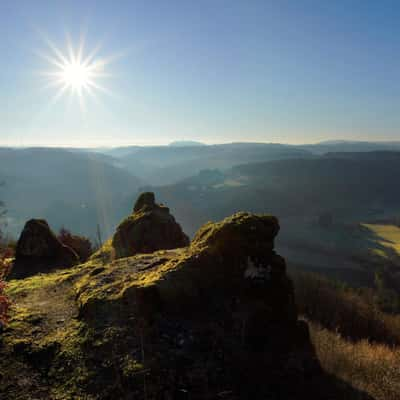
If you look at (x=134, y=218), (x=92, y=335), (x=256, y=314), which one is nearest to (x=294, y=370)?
(x=256, y=314)

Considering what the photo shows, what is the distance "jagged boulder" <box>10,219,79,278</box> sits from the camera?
1585 centimetres

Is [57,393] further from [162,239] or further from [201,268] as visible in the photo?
[162,239]

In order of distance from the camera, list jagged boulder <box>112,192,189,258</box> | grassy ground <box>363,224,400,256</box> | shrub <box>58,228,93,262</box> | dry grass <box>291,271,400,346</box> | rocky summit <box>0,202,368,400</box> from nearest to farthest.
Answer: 1. rocky summit <box>0,202,368,400</box>
2. jagged boulder <box>112,192,189,258</box>
3. dry grass <box>291,271,400,346</box>
4. shrub <box>58,228,93,262</box>
5. grassy ground <box>363,224,400,256</box>

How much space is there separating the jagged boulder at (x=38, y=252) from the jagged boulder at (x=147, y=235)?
150 inches

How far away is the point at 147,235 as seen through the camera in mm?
15250

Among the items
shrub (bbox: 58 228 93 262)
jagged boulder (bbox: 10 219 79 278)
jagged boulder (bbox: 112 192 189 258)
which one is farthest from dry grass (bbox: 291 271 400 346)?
shrub (bbox: 58 228 93 262)

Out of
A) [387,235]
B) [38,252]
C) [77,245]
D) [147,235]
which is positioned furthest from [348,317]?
[387,235]

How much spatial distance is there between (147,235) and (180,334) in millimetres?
9672

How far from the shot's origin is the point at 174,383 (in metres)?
4.91

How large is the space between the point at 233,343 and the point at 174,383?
64.0 inches

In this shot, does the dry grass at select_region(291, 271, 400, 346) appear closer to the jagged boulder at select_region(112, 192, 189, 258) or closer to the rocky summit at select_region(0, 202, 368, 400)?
the rocky summit at select_region(0, 202, 368, 400)

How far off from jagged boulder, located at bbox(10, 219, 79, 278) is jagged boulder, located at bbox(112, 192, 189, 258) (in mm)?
3813

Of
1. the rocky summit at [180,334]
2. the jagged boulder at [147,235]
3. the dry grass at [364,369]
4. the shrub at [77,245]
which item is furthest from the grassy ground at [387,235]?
the rocky summit at [180,334]

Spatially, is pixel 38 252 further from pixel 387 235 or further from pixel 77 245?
pixel 387 235
